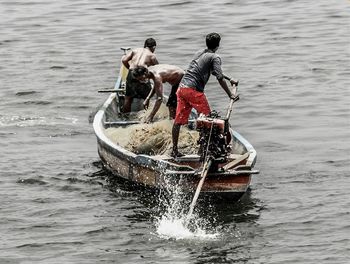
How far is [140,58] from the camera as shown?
18281 mm

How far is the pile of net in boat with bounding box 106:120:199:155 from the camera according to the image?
1631cm

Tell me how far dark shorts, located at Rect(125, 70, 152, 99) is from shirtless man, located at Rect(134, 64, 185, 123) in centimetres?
148

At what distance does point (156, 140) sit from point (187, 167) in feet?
5.19

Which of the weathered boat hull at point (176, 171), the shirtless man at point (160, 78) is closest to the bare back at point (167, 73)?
the shirtless man at point (160, 78)

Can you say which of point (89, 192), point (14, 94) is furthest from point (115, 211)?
point (14, 94)

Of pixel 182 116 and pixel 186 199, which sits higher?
pixel 182 116

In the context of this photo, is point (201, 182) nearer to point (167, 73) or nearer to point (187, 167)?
point (187, 167)

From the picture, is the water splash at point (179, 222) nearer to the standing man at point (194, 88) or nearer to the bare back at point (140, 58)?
the standing man at point (194, 88)

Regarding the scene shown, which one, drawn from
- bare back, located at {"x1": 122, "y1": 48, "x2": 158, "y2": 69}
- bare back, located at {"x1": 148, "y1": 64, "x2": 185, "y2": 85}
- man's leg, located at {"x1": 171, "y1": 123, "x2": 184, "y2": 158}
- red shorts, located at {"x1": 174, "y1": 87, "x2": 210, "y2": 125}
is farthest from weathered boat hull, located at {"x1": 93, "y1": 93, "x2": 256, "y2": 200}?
bare back, located at {"x1": 122, "y1": 48, "x2": 158, "y2": 69}

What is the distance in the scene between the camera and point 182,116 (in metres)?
15.8

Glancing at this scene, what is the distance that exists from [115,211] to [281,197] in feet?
9.05

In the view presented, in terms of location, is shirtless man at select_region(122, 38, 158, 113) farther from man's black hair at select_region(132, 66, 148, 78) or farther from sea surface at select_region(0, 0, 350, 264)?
man's black hair at select_region(132, 66, 148, 78)

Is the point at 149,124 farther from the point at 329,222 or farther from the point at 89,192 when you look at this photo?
the point at 329,222

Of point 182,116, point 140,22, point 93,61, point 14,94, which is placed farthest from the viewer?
point 140,22
